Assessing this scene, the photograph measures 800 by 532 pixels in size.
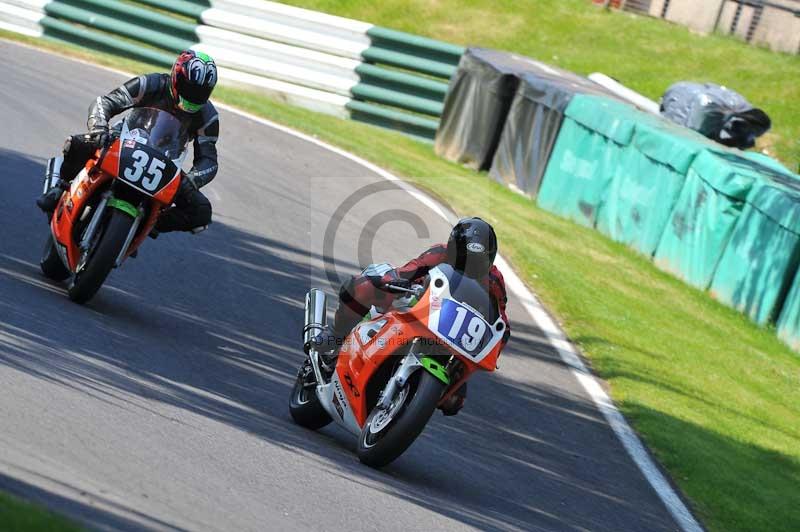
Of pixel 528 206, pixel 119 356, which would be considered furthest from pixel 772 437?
pixel 528 206

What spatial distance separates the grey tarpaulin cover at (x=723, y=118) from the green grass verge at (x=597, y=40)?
8010 mm

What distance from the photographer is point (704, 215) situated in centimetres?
1719

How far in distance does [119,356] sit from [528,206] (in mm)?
13308

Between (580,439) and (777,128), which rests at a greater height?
(580,439)

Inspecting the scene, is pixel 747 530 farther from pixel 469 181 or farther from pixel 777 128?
pixel 777 128

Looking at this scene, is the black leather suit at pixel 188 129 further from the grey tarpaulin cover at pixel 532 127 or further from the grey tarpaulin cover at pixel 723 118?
the grey tarpaulin cover at pixel 723 118

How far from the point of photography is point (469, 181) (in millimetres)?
21109

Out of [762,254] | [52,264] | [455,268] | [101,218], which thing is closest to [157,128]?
[101,218]

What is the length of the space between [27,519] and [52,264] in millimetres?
5238

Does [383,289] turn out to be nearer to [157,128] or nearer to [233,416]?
[233,416]

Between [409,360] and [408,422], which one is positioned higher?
[409,360]

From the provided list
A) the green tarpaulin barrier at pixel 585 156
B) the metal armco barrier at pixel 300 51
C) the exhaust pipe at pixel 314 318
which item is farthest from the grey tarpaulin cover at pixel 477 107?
the exhaust pipe at pixel 314 318

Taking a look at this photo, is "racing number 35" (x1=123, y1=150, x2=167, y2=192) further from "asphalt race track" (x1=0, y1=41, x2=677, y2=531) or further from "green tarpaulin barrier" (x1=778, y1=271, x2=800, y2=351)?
"green tarpaulin barrier" (x1=778, y1=271, x2=800, y2=351)

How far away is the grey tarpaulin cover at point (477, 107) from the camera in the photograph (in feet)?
74.4
